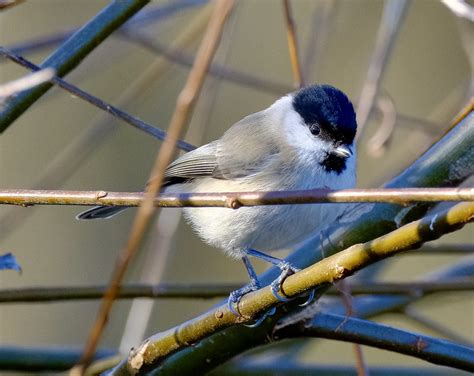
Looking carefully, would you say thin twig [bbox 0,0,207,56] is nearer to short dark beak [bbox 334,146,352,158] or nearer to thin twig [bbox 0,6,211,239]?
thin twig [bbox 0,6,211,239]

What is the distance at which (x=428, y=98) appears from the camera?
16.1 feet

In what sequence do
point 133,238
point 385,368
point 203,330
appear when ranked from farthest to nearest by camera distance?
point 385,368 < point 203,330 < point 133,238

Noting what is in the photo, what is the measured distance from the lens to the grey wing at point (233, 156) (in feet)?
7.81

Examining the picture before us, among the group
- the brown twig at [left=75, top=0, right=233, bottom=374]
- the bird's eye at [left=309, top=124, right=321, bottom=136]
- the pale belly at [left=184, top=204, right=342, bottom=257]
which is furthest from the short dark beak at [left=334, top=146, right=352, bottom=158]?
the brown twig at [left=75, top=0, right=233, bottom=374]

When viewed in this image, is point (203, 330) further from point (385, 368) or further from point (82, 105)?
point (82, 105)

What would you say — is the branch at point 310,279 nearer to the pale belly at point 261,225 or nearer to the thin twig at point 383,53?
the pale belly at point 261,225

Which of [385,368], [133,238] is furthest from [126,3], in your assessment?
[385,368]

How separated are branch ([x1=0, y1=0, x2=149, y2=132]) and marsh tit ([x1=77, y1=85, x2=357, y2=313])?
0.71m

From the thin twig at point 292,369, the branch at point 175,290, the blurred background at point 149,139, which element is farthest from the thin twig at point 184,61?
the blurred background at point 149,139

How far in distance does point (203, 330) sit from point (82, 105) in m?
3.67

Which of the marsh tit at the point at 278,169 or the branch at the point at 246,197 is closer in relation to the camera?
the branch at the point at 246,197

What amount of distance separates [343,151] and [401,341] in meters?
0.85

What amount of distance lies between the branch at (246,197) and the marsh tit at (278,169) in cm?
92

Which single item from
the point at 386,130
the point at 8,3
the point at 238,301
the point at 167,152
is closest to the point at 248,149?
the point at 386,130
